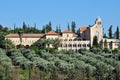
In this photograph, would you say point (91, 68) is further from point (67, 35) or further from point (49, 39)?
point (67, 35)

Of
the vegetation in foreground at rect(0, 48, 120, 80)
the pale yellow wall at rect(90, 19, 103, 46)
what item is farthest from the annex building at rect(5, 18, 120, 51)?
the vegetation in foreground at rect(0, 48, 120, 80)

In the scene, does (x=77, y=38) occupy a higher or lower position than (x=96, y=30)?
lower

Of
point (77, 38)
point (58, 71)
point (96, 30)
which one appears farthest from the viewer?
point (77, 38)

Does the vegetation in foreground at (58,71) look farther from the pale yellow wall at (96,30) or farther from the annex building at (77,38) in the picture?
the pale yellow wall at (96,30)

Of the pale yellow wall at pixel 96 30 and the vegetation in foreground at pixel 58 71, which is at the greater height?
the pale yellow wall at pixel 96 30

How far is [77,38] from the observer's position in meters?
88.6

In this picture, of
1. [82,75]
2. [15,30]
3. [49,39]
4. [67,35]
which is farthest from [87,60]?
[15,30]

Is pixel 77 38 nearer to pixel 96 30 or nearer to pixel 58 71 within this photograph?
pixel 96 30

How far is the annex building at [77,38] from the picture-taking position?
8450 centimetres

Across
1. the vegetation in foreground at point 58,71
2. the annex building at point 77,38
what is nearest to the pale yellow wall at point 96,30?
the annex building at point 77,38

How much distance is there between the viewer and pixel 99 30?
285ft

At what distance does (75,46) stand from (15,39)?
11.9m

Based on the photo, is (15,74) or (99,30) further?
(99,30)

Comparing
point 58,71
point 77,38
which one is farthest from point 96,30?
point 58,71
